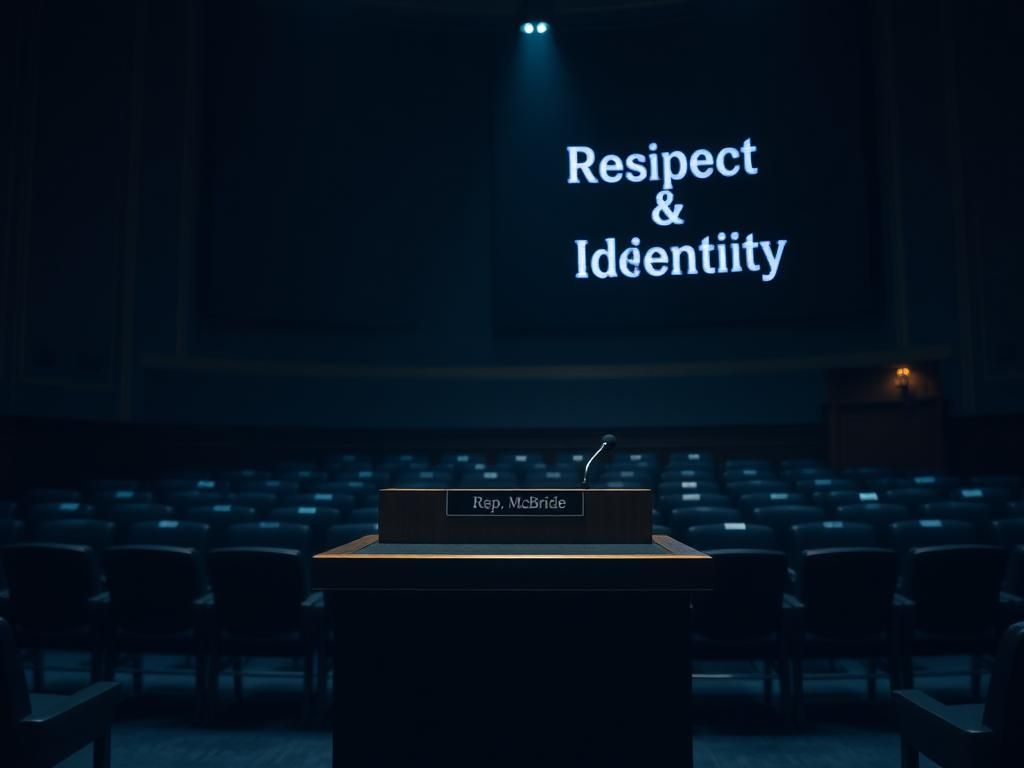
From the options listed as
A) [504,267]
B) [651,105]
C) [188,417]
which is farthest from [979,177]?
[188,417]

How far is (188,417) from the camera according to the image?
10383mm

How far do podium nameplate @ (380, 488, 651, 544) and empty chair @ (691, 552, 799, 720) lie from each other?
1.77m

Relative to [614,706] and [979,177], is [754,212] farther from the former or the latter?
[614,706]

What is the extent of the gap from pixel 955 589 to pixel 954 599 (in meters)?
0.05

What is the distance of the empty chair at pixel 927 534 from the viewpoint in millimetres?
4480

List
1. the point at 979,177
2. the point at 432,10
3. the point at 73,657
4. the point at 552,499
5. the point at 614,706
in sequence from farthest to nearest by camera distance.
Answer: the point at 432,10 < the point at 979,177 < the point at 73,657 < the point at 552,499 < the point at 614,706

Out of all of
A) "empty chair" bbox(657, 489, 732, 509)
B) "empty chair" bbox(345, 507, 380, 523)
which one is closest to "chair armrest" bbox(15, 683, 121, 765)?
"empty chair" bbox(345, 507, 380, 523)

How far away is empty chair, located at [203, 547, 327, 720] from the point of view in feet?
11.9

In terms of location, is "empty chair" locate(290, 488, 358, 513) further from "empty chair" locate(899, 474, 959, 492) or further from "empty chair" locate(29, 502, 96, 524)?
"empty chair" locate(899, 474, 959, 492)

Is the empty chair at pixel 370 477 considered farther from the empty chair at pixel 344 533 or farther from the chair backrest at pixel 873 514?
the chair backrest at pixel 873 514

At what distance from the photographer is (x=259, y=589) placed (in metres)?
3.64

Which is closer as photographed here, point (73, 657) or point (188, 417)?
point (73, 657)

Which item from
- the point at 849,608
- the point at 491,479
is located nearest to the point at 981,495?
the point at 849,608

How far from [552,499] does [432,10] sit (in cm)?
1130
